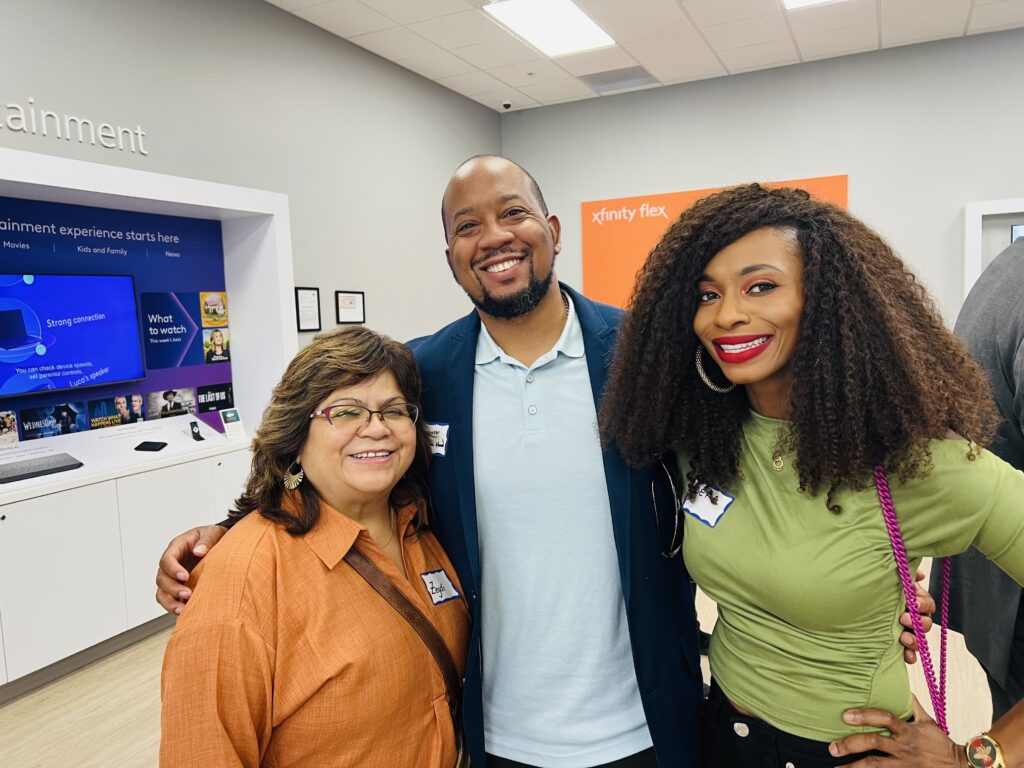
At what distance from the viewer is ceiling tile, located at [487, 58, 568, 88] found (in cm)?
578

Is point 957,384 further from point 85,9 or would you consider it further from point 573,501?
point 85,9

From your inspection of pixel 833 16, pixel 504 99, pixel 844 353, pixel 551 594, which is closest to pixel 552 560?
pixel 551 594

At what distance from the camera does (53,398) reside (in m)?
3.55

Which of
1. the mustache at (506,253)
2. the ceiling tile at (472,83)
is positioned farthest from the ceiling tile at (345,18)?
the mustache at (506,253)

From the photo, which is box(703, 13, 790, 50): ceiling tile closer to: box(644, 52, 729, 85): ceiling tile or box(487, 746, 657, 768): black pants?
box(644, 52, 729, 85): ceiling tile

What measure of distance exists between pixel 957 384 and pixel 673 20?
4.60 meters

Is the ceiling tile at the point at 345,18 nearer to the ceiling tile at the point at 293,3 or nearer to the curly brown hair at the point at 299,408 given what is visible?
the ceiling tile at the point at 293,3

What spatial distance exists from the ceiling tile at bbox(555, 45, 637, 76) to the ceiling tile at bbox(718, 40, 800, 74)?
2.53 feet

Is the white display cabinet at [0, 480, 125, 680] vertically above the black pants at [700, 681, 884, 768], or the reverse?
the black pants at [700, 681, 884, 768]

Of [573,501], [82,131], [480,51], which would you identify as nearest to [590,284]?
[480,51]

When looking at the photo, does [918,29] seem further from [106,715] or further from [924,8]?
[106,715]

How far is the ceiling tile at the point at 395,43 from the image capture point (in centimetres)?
503

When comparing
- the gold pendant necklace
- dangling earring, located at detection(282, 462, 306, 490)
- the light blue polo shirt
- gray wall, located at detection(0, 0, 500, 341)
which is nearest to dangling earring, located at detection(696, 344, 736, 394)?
the gold pendant necklace

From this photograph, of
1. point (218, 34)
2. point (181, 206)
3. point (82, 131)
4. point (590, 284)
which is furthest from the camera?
point (590, 284)
